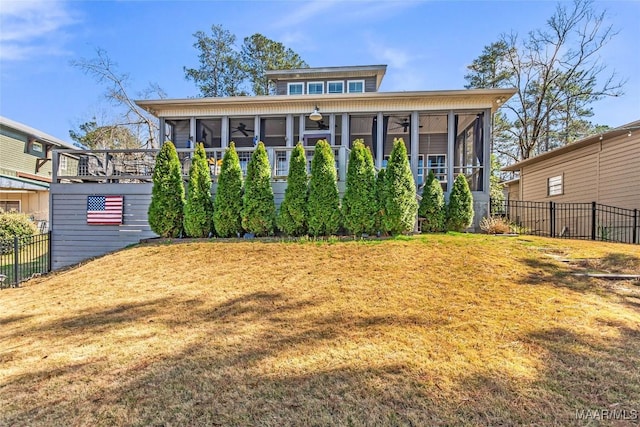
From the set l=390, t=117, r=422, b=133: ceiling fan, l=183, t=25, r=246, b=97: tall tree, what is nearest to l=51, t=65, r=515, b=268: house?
l=390, t=117, r=422, b=133: ceiling fan

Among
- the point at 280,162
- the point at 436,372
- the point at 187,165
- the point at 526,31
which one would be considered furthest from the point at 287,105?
the point at 526,31

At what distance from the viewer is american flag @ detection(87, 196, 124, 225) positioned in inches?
344

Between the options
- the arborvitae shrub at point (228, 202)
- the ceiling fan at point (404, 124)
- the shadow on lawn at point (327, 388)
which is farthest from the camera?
the ceiling fan at point (404, 124)

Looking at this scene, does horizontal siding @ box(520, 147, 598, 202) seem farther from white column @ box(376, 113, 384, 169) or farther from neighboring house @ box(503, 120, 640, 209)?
white column @ box(376, 113, 384, 169)

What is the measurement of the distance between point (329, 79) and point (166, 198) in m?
10.1

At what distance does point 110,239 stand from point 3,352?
5827 mm

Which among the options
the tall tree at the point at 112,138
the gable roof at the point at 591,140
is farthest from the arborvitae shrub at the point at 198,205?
the tall tree at the point at 112,138

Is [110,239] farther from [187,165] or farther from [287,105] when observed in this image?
[287,105]

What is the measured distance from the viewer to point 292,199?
761 cm

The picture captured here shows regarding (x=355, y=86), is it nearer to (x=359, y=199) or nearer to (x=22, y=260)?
(x=359, y=199)

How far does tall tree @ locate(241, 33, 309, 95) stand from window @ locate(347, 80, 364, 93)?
41.4 ft

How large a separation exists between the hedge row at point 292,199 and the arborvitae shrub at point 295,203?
0.02m

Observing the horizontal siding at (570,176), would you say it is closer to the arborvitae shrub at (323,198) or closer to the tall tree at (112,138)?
the arborvitae shrub at (323,198)

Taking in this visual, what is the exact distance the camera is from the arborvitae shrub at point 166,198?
26.2 feet
